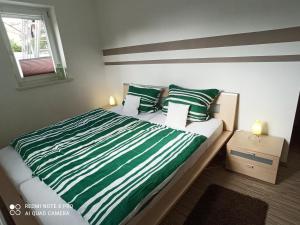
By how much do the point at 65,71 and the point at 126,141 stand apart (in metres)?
1.90

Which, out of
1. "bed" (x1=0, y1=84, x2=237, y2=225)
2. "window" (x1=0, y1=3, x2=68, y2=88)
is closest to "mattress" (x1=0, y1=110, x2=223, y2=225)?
"bed" (x1=0, y1=84, x2=237, y2=225)

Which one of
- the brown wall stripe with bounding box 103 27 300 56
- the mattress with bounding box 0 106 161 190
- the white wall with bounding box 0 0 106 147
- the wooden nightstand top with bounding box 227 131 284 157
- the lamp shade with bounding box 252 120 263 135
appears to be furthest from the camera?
the white wall with bounding box 0 0 106 147

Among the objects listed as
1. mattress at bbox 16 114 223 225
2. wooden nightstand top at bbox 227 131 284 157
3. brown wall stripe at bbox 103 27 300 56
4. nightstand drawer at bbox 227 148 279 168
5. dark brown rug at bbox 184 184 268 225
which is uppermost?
brown wall stripe at bbox 103 27 300 56

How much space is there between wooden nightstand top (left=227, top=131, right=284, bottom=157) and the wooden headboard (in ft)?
0.50

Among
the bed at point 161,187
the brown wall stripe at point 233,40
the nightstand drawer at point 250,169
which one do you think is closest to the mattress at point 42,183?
the bed at point 161,187

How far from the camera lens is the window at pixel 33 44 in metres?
2.43

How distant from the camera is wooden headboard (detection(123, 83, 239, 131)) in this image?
206cm

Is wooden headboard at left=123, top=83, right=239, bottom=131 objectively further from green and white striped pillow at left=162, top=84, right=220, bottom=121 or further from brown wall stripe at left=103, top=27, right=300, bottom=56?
brown wall stripe at left=103, top=27, right=300, bottom=56

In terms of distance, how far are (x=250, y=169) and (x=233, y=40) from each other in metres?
1.36

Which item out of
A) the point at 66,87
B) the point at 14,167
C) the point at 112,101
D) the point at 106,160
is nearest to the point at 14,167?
the point at 14,167

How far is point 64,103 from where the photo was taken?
2.98 m

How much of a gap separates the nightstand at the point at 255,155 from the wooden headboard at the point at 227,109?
7.6 inches

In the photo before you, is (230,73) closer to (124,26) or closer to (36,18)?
(124,26)

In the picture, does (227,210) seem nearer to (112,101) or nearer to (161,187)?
(161,187)
